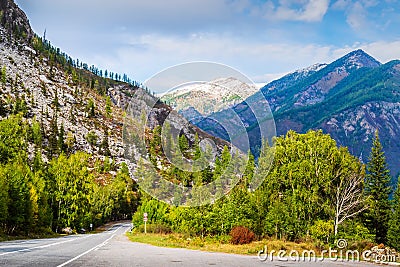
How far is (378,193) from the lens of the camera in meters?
59.9

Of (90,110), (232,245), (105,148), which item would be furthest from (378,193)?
(90,110)

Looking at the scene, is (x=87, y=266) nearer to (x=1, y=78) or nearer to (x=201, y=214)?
(x=201, y=214)

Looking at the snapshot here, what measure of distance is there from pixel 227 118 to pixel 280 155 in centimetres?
1861

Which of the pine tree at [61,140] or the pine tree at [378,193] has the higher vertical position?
the pine tree at [61,140]

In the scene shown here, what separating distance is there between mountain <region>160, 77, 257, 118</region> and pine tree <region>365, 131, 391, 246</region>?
Answer: 1175 inches

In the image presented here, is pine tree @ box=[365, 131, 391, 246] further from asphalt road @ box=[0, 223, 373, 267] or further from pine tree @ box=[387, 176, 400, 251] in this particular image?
asphalt road @ box=[0, 223, 373, 267]

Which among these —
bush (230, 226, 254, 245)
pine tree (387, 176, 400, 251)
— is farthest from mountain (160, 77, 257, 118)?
pine tree (387, 176, 400, 251)

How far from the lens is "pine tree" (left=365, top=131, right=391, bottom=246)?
184 feet

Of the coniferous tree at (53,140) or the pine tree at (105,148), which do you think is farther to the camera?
the pine tree at (105,148)

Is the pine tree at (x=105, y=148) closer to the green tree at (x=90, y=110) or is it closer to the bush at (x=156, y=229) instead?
the green tree at (x=90, y=110)

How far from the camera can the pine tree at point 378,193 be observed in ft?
184

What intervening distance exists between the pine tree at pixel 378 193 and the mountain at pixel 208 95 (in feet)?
97.9

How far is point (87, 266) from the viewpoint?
511 inches

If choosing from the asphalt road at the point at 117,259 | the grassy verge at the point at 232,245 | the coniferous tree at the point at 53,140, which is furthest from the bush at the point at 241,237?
the coniferous tree at the point at 53,140
